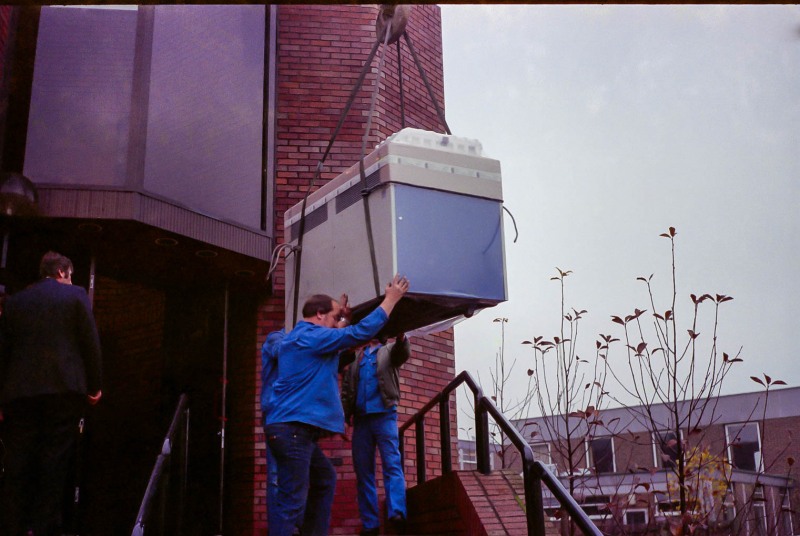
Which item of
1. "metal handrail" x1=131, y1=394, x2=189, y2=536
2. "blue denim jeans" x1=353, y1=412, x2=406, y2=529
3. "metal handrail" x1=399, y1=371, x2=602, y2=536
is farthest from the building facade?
"blue denim jeans" x1=353, y1=412, x2=406, y2=529

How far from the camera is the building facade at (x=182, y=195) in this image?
6.66 metres

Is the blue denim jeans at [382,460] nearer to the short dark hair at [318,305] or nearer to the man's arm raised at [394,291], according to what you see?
the short dark hair at [318,305]

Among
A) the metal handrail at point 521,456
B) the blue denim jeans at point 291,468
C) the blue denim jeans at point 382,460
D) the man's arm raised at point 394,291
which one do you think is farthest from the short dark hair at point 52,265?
the metal handrail at point 521,456

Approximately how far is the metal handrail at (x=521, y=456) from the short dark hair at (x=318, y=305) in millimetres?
1512

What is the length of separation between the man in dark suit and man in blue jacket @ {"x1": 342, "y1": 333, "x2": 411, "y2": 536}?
196cm

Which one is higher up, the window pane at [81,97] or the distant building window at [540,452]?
the window pane at [81,97]

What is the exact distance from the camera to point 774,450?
3400 centimetres

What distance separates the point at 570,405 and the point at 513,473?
236cm

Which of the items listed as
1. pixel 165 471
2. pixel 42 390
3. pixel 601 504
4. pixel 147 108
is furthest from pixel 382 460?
pixel 147 108

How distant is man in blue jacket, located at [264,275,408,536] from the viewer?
4641 millimetres

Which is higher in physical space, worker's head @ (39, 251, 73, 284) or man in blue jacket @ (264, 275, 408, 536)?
worker's head @ (39, 251, 73, 284)

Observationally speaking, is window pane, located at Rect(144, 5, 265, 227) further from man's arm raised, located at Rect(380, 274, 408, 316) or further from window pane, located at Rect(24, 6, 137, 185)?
man's arm raised, located at Rect(380, 274, 408, 316)

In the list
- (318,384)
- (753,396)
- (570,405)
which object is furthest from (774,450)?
(318,384)

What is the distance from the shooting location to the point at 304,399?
475cm
